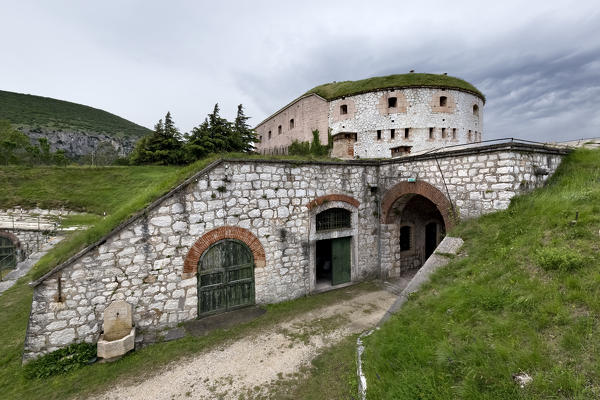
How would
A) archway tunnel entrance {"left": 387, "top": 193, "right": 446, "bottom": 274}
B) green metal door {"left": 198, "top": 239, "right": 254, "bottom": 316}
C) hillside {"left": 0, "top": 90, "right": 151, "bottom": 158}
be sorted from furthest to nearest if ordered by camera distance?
hillside {"left": 0, "top": 90, "right": 151, "bottom": 158} → archway tunnel entrance {"left": 387, "top": 193, "right": 446, "bottom": 274} → green metal door {"left": 198, "top": 239, "right": 254, "bottom": 316}

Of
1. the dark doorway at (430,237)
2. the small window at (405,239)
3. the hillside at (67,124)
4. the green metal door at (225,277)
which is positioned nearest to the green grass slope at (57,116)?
the hillside at (67,124)

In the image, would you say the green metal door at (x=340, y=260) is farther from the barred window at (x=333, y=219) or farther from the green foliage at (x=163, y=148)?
the green foliage at (x=163, y=148)

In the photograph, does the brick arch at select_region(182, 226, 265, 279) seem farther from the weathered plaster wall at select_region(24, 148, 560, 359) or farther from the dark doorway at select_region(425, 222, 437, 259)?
the dark doorway at select_region(425, 222, 437, 259)

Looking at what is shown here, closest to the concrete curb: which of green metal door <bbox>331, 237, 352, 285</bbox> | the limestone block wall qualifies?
green metal door <bbox>331, 237, 352, 285</bbox>

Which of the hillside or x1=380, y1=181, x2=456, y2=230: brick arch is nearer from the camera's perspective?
x1=380, y1=181, x2=456, y2=230: brick arch

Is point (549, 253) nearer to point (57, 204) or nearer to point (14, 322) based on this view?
point (14, 322)

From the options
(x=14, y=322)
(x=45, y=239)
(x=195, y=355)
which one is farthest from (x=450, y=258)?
(x=45, y=239)

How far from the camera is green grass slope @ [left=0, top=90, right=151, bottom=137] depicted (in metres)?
67.8

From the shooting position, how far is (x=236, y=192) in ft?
24.3

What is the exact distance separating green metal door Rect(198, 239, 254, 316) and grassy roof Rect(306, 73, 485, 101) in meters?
19.8

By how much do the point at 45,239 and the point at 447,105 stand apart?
28.6 metres

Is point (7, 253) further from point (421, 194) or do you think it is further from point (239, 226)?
point (421, 194)

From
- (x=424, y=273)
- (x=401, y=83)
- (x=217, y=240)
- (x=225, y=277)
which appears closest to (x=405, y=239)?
(x=424, y=273)

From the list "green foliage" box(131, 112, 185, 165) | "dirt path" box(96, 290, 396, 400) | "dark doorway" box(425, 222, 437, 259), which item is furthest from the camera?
"green foliage" box(131, 112, 185, 165)
